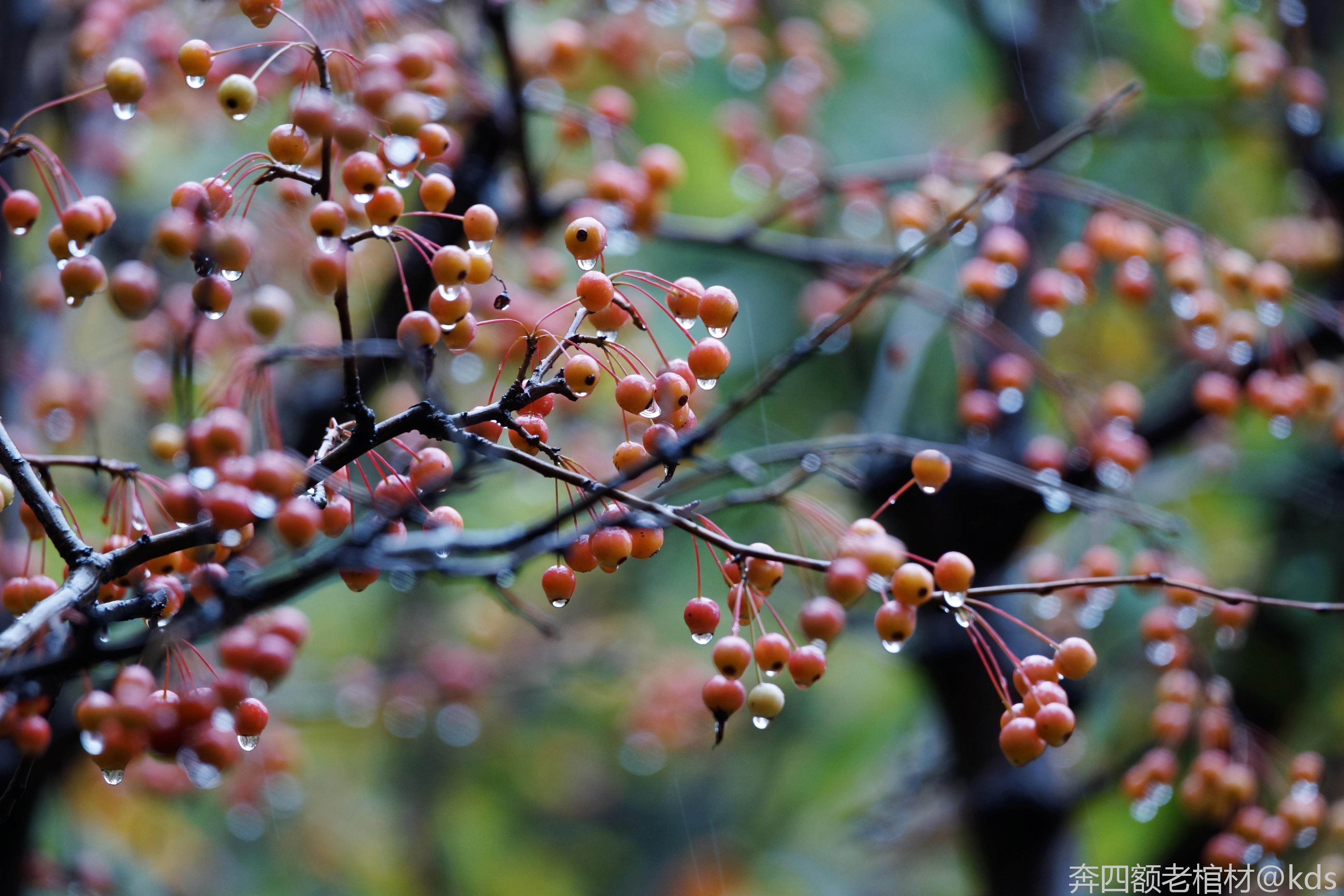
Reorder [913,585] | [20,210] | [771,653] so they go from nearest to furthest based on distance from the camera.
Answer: [913,585], [771,653], [20,210]

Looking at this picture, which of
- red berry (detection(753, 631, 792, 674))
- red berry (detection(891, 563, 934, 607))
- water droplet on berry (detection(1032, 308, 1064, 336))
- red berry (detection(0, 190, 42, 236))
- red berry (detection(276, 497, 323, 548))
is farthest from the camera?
water droplet on berry (detection(1032, 308, 1064, 336))

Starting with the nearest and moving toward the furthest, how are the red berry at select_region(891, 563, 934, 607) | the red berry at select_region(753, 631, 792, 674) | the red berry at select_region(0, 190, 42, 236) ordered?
the red berry at select_region(891, 563, 934, 607) → the red berry at select_region(753, 631, 792, 674) → the red berry at select_region(0, 190, 42, 236)

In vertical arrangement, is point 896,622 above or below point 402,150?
below

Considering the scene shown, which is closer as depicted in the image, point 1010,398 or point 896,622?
point 896,622

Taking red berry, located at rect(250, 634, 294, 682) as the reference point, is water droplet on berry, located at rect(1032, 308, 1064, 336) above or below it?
below

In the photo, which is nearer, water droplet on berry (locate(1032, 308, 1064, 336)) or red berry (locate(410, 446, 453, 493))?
red berry (locate(410, 446, 453, 493))

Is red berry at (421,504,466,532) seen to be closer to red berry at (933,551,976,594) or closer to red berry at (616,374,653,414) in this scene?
red berry at (616,374,653,414)

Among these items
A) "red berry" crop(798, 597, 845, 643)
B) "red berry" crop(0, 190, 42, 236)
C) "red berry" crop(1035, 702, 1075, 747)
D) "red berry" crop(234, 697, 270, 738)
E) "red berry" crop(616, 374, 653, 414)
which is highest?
"red berry" crop(0, 190, 42, 236)

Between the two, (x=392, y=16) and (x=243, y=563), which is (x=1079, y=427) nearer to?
(x=392, y=16)

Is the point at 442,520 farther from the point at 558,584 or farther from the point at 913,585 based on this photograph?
the point at 913,585

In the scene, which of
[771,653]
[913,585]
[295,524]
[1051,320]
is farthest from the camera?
[1051,320]

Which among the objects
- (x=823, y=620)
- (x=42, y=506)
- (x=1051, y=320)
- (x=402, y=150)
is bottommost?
(x=1051, y=320)

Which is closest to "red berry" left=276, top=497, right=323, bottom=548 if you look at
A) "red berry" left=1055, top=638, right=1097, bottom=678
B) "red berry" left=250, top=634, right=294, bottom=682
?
"red berry" left=250, top=634, right=294, bottom=682

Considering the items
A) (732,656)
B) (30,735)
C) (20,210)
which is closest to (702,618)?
(732,656)
